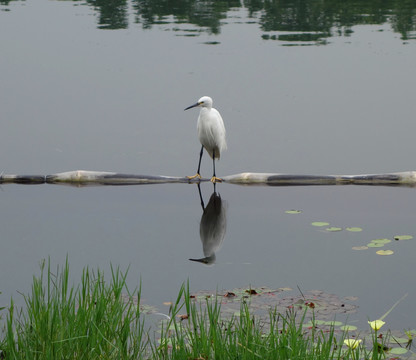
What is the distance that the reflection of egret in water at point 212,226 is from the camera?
5.74m

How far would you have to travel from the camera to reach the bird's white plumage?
7.83 metres

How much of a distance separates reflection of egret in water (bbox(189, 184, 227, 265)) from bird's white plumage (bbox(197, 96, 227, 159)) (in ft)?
2.29

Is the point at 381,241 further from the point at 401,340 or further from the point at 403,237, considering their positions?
the point at 401,340

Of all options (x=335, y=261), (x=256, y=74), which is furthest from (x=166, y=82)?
(x=335, y=261)

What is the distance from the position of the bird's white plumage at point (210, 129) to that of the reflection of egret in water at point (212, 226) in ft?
2.29

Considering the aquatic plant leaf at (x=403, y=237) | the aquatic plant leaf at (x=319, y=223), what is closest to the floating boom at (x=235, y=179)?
the aquatic plant leaf at (x=319, y=223)

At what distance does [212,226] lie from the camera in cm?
634

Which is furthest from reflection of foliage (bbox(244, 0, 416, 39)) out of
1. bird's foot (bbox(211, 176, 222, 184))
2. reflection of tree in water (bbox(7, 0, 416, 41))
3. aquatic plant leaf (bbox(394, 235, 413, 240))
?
aquatic plant leaf (bbox(394, 235, 413, 240))

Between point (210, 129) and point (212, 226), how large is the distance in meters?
1.70

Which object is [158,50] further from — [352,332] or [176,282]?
[352,332]

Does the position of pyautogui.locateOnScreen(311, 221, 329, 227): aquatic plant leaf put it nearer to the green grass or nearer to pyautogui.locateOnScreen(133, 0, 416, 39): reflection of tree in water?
the green grass

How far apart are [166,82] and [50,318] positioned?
8424 millimetres

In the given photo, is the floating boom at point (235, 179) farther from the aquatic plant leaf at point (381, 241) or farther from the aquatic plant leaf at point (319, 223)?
the aquatic plant leaf at point (381, 241)

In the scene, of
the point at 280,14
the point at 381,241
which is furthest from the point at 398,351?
the point at 280,14
